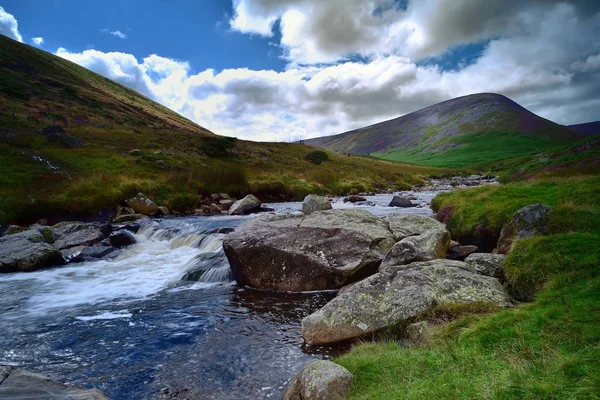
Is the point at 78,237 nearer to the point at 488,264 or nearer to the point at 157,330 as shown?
the point at 157,330

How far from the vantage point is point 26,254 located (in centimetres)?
1950

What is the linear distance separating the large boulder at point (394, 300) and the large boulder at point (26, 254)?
59.5 feet

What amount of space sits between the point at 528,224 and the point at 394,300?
6.43 m

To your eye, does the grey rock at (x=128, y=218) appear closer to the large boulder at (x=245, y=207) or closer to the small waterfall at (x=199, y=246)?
the small waterfall at (x=199, y=246)

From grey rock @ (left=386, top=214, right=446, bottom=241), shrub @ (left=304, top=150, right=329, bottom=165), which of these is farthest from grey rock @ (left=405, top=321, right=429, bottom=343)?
shrub @ (left=304, top=150, right=329, bottom=165)

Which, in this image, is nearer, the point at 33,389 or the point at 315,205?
the point at 33,389

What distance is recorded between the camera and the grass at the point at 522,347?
479cm

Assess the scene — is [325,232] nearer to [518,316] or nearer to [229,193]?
[518,316]

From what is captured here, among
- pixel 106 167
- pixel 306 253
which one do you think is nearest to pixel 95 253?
pixel 306 253

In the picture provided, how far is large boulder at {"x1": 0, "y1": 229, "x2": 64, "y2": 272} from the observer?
19.0 m

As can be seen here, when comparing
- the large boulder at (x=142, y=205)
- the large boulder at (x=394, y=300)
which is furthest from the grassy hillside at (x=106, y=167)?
the large boulder at (x=394, y=300)

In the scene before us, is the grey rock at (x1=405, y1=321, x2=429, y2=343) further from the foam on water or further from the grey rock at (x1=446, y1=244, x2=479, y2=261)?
the foam on water

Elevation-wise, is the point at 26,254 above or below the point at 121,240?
above

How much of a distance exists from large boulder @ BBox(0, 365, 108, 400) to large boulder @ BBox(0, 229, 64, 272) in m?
16.0
